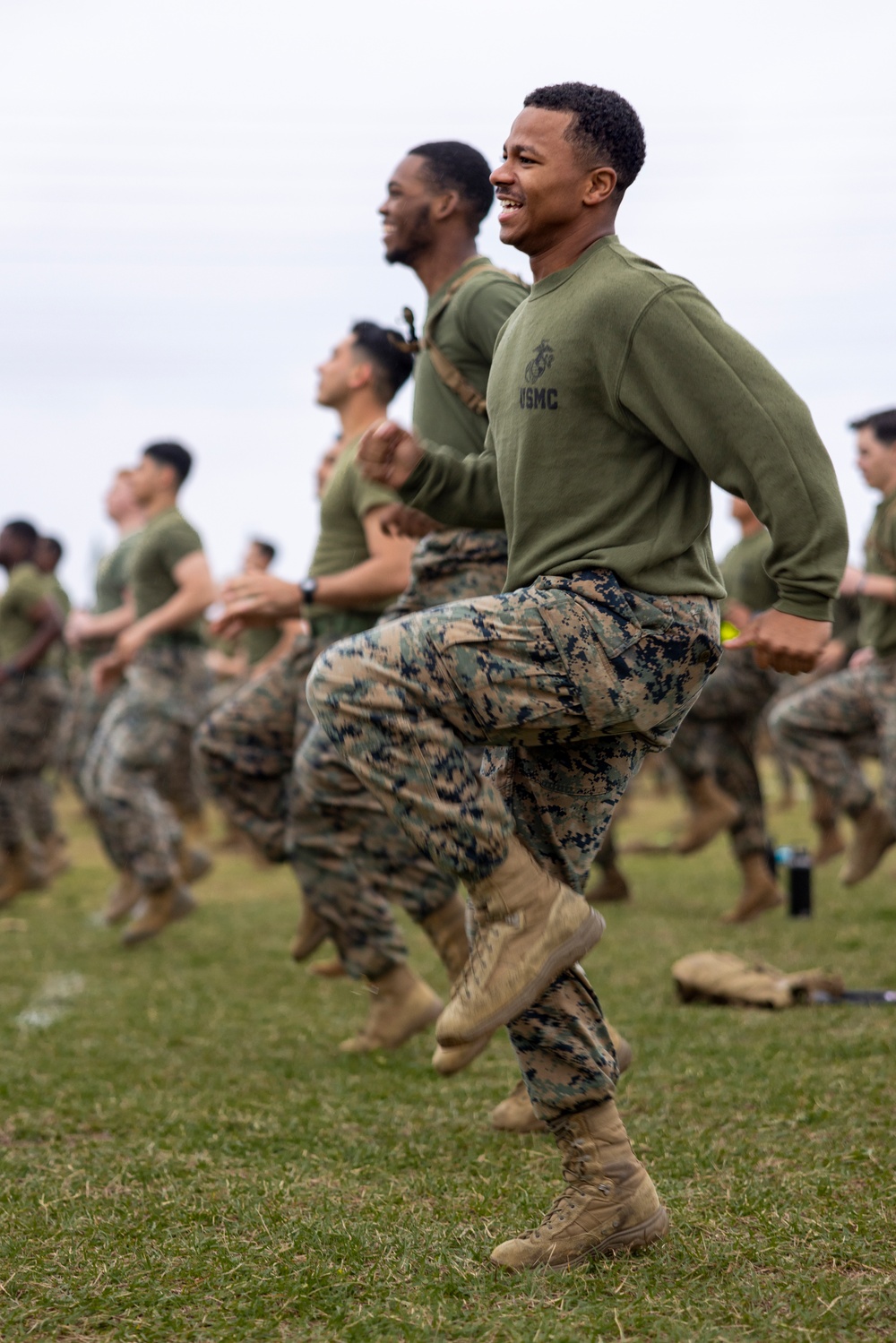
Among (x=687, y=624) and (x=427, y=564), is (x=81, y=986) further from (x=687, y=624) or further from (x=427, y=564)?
(x=687, y=624)

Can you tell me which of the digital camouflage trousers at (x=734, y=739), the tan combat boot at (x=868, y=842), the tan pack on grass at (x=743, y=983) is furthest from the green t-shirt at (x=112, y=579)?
the tan pack on grass at (x=743, y=983)

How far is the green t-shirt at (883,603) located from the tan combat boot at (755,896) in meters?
1.61

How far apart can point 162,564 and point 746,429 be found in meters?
6.30

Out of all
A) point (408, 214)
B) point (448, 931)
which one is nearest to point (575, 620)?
point (408, 214)

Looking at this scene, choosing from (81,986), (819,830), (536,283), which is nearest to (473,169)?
(536,283)

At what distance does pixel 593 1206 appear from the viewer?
10.2 ft

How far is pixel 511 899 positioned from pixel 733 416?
104cm

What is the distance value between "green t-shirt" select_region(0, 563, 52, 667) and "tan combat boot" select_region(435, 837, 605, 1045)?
8.89 meters

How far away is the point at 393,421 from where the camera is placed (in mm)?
3242

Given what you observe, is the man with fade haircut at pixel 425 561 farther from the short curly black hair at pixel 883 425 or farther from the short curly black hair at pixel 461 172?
the short curly black hair at pixel 883 425

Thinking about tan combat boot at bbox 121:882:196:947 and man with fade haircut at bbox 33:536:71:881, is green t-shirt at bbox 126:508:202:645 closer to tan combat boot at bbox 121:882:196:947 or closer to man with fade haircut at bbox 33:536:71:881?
tan combat boot at bbox 121:882:196:947

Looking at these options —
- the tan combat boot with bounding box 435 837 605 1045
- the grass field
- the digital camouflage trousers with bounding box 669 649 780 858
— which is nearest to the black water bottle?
the digital camouflage trousers with bounding box 669 649 780 858

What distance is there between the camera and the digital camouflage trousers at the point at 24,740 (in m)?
11.0

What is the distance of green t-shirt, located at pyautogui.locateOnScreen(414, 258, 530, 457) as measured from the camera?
440cm
